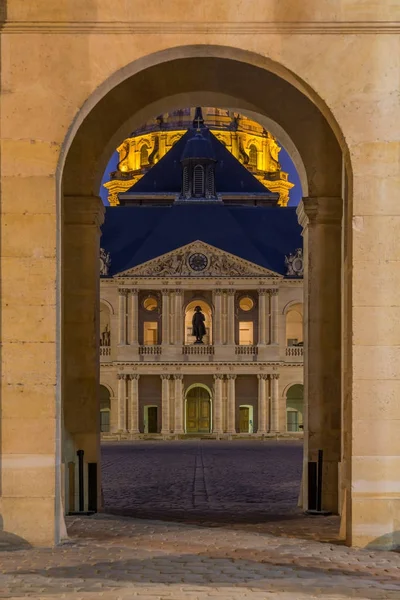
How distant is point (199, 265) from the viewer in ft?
250

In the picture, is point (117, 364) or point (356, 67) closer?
point (356, 67)

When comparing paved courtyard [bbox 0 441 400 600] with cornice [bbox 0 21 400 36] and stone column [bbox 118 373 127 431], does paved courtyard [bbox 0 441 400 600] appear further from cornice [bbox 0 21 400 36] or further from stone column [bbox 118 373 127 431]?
stone column [bbox 118 373 127 431]

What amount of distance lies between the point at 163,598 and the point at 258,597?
2.63ft

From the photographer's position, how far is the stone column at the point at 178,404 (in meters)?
76.4

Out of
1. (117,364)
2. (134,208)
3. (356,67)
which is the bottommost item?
(117,364)

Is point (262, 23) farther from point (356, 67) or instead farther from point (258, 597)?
point (258, 597)

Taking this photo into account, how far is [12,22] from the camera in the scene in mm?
11547

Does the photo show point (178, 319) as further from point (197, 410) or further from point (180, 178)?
point (180, 178)

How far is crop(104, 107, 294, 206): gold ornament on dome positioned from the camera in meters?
107

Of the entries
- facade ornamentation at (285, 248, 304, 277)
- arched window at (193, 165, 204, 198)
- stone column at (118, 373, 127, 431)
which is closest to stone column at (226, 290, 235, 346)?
facade ornamentation at (285, 248, 304, 277)

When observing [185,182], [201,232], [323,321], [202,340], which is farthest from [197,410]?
[323,321]

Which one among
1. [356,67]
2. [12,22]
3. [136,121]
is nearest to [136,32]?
[12,22]

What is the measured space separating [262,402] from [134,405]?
31.8 ft

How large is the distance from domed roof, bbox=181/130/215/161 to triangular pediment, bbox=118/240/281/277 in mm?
14996
